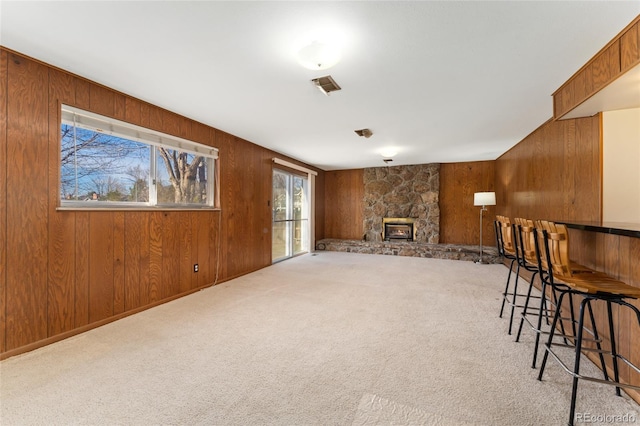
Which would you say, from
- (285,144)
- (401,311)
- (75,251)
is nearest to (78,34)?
(75,251)

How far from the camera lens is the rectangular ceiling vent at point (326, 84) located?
2410 mm

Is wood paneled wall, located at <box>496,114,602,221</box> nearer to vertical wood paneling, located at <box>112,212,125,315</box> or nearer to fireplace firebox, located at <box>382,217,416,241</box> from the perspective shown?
fireplace firebox, located at <box>382,217,416,241</box>

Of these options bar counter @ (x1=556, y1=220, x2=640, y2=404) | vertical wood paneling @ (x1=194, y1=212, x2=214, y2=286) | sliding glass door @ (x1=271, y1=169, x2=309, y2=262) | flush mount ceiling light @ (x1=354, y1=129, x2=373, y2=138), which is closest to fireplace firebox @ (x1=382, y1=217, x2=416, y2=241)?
sliding glass door @ (x1=271, y1=169, x2=309, y2=262)

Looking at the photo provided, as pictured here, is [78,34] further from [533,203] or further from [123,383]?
[533,203]

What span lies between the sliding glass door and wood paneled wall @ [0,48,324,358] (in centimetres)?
218

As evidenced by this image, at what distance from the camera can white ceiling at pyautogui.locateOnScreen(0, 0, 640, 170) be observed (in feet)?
5.28

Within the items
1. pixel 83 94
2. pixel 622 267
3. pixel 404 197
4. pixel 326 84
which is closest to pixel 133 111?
pixel 83 94

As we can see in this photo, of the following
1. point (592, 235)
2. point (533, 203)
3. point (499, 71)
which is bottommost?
point (592, 235)

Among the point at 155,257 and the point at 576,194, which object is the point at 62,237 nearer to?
the point at 155,257

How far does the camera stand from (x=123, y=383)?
1729 mm

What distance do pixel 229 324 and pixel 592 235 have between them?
127 inches

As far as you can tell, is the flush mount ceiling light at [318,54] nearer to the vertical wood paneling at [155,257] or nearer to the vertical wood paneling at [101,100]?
the vertical wood paneling at [101,100]

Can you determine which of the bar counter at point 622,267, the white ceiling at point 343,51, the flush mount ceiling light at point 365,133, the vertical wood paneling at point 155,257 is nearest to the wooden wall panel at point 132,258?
the vertical wood paneling at point 155,257

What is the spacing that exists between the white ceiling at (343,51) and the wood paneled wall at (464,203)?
3.33 m
